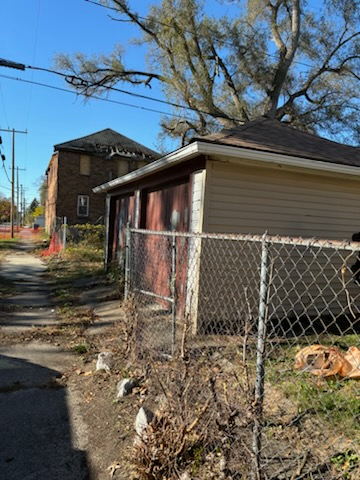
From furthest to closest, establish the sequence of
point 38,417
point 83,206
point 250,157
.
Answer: point 83,206
point 250,157
point 38,417

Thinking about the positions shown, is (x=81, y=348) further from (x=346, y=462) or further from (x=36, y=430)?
(x=346, y=462)

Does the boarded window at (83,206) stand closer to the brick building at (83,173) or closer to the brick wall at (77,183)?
the brick building at (83,173)

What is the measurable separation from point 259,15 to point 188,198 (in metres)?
17.4

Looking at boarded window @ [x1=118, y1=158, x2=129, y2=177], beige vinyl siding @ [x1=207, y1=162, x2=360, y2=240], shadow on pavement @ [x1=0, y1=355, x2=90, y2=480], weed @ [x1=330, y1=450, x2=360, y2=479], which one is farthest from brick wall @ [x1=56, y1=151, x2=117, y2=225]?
weed @ [x1=330, y1=450, x2=360, y2=479]

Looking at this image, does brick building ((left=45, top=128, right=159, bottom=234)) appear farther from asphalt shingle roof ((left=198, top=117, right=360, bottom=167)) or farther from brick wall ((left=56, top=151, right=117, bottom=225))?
asphalt shingle roof ((left=198, top=117, right=360, bottom=167))

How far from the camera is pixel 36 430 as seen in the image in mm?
2990

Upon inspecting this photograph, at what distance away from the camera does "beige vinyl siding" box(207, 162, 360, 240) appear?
5625 mm

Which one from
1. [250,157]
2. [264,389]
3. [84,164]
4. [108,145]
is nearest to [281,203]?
[250,157]

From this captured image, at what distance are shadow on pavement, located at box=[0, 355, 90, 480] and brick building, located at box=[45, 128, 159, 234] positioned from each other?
2290cm

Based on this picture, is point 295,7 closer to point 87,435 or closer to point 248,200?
point 248,200

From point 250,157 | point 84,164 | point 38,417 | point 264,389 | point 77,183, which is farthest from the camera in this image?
point 84,164

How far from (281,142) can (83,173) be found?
21.8 meters

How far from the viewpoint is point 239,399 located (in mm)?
2631

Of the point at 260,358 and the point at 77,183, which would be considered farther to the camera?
the point at 77,183
